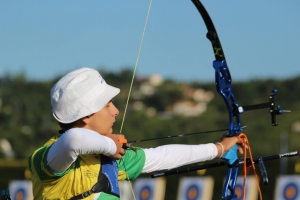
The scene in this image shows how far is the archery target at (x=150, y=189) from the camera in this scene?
13.5 m

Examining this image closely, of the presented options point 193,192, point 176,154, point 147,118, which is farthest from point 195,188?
point 147,118

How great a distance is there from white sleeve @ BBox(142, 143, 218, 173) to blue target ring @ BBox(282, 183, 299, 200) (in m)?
8.08

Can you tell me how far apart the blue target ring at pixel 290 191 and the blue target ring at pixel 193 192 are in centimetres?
169

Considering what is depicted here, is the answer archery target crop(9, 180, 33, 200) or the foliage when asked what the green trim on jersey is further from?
the foliage

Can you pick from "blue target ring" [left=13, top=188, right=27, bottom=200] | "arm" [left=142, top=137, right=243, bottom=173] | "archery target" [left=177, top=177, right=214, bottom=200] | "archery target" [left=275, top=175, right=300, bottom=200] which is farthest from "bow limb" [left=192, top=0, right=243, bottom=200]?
"blue target ring" [left=13, top=188, right=27, bottom=200]

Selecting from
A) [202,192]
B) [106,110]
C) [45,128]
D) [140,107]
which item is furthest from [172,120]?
[106,110]

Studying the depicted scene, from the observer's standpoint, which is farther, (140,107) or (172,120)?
(140,107)

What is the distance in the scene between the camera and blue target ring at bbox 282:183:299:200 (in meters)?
11.6

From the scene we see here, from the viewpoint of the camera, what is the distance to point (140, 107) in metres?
45.7

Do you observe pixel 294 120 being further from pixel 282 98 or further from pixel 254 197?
pixel 254 197

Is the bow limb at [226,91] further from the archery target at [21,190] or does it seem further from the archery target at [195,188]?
the archery target at [21,190]

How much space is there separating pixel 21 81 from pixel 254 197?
29567mm

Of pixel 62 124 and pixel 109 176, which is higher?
pixel 62 124

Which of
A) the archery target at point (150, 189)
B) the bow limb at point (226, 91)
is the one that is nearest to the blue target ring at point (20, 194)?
the archery target at point (150, 189)
